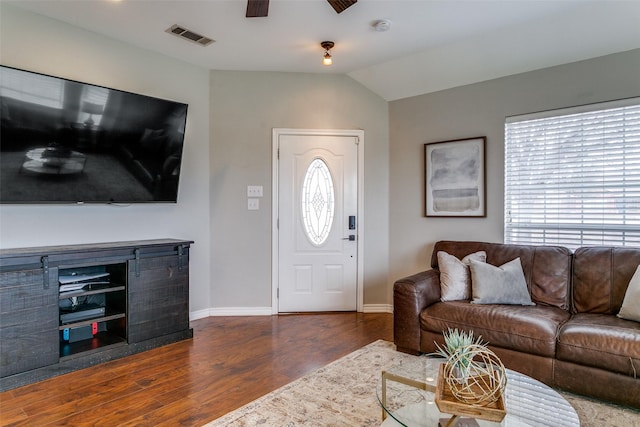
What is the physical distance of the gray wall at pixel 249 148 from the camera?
Result: 4328 mm

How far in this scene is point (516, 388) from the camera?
194cm

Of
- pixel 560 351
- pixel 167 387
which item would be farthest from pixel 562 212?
pixel 167 387

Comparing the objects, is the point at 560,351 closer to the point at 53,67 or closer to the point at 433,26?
the point at 433,26

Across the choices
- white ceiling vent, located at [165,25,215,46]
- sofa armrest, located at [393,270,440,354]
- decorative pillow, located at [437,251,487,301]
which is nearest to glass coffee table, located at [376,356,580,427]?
sofa armrest, located at [393,270,440,354]

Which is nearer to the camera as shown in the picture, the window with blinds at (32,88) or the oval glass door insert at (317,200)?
the window with blinds at (32,88)

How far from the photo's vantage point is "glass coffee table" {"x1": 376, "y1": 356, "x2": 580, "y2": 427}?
5.44ft

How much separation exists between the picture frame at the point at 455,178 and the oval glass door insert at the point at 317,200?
112 cm

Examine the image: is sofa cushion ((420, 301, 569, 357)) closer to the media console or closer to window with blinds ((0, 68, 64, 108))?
the media console

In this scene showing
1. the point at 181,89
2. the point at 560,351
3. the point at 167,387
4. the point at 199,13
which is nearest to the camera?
the point at 560,351

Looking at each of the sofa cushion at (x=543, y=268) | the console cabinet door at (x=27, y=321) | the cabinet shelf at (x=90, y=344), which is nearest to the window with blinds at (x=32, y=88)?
the console cabinet door at (x=27, y=321)

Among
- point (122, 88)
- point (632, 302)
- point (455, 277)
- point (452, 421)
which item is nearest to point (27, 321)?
point (122, 88)

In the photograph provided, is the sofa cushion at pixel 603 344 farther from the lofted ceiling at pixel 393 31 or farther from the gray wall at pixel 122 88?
the gray wall at pixel 122 88

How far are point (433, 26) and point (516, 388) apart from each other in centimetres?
277

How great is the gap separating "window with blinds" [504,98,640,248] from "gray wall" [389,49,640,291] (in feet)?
0.35
